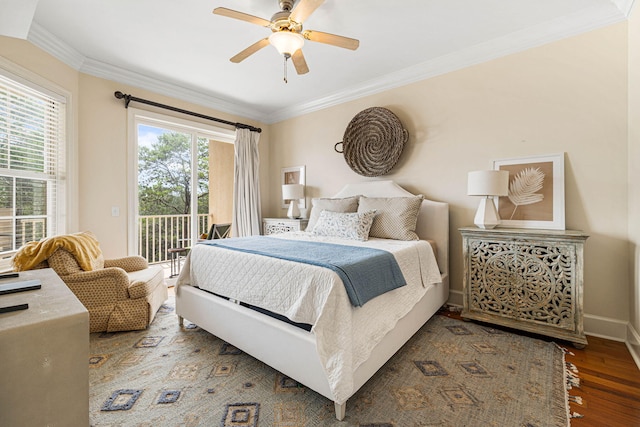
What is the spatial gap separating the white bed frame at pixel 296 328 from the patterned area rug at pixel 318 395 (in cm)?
12

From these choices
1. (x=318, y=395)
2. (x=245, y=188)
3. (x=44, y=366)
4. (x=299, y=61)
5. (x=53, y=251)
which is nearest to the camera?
(x=44, y=366)

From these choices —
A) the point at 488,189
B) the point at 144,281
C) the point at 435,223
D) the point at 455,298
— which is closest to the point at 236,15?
the point at 144,281

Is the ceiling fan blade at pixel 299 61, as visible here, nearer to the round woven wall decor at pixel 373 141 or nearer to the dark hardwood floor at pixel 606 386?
the round woven wall decor at pixel 373 141

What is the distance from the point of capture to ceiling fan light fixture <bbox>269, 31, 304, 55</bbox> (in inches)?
80.0

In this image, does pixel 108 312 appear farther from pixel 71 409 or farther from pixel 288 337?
pixel 71 409

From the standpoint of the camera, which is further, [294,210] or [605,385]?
[294,210]

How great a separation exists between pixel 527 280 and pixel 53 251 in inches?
151

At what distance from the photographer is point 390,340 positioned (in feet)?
6.07

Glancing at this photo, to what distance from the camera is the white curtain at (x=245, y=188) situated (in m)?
4.43

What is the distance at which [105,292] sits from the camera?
2.38 meters

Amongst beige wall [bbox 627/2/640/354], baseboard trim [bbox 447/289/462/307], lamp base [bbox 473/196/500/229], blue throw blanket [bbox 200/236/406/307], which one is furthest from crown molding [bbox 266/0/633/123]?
baseboard trim [bbox 447/289/462/307]

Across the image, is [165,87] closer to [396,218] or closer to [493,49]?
[396,218]

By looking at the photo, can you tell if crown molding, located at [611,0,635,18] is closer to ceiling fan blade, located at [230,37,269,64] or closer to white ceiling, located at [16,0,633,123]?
white ceiling, located at [16,0,633,123]

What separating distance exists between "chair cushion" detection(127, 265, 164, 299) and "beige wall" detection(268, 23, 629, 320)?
286cm
